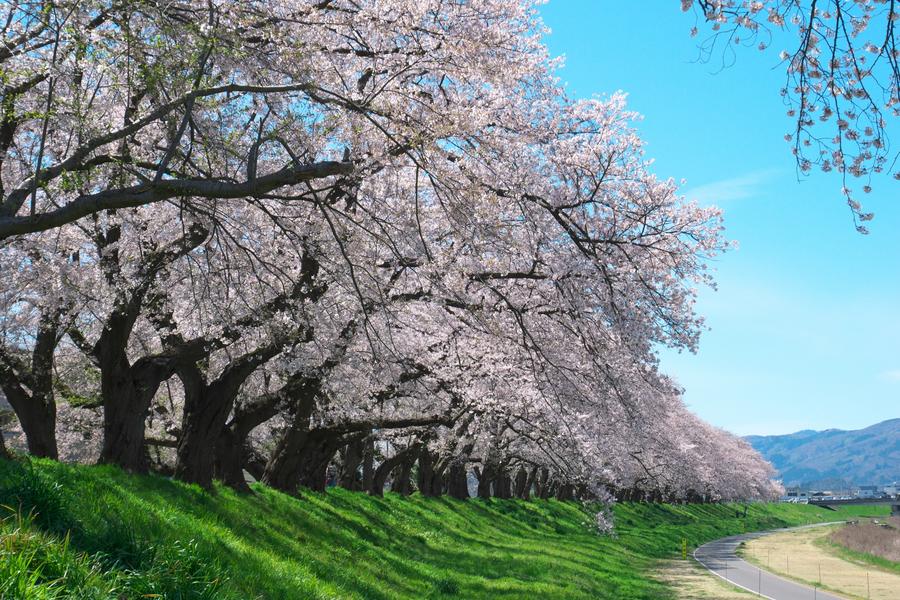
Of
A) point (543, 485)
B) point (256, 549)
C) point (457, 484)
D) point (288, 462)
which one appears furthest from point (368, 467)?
point (543, 485)

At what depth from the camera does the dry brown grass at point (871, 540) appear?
Answer: 167 feet

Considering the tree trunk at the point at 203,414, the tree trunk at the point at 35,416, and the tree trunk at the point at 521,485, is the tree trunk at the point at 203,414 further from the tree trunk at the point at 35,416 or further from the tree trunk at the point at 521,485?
the tree trunk at the point at 521,485

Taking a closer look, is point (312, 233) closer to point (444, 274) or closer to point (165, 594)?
point (444, 274)

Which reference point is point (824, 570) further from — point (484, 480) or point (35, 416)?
point (35, 416)

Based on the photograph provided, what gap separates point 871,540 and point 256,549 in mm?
57190

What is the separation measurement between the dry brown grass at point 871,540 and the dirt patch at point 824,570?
178 cm

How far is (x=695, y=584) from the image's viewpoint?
3020cm

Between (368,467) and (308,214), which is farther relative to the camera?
(368,467)

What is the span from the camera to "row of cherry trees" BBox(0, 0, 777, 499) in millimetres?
9203

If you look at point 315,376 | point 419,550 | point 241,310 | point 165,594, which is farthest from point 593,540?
point 165,594

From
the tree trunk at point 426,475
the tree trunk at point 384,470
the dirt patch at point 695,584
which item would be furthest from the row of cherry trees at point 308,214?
the tree trunk at point 426,475

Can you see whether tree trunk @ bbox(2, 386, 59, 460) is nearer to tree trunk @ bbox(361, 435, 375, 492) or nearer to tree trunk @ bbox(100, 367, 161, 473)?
tree trunk @ bbox(100, 367, 161, 473)

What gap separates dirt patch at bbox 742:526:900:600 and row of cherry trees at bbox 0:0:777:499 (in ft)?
69.8

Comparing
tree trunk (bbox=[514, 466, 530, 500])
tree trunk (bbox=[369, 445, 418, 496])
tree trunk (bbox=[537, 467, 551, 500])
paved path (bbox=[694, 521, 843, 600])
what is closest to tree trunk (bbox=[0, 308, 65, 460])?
tree trunk (bbox=[369, 445, 418, 496])
